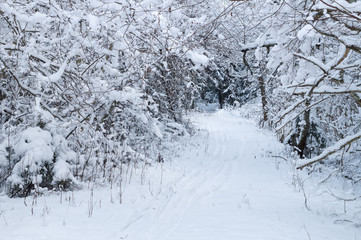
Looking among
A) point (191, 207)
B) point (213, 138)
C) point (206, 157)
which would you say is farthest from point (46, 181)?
point (213, 138)

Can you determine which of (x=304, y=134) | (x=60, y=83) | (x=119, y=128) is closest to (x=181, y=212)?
(x=60, y=83)

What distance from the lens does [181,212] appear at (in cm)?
466

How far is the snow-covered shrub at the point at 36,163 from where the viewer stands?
466 centimetres

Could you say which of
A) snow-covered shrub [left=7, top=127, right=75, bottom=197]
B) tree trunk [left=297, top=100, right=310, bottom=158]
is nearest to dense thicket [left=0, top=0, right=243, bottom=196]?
snow-covered shrub [left=7, top=127, right=75, bottom=197]

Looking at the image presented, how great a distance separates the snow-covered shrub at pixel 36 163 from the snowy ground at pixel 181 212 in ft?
0.87

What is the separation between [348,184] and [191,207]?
4.45 m

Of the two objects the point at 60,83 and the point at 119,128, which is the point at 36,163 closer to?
the point at 60,83

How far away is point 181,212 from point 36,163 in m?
2.39

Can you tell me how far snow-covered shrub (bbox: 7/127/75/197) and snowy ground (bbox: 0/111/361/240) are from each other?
0.87 feet

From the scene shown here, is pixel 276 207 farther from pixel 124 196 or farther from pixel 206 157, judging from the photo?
pixel 206 157

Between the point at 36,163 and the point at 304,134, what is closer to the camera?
the point at 36,163

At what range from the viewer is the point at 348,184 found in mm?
7242

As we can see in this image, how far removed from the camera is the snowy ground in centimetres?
368

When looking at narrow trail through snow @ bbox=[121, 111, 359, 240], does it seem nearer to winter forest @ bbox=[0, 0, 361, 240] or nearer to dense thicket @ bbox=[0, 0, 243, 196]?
winter forest @ bbox=[0, 0, 361, 240]
